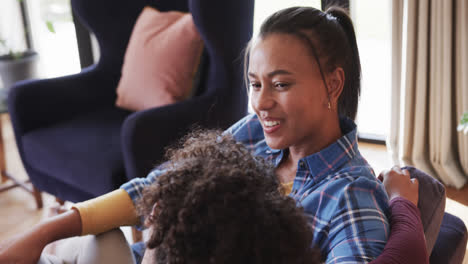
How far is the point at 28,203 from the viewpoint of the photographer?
231cm

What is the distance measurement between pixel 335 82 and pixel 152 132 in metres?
0.84

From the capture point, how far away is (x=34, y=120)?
2033 millimetres

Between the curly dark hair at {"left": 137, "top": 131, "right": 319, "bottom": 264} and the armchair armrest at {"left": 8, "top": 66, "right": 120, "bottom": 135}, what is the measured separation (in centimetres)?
157

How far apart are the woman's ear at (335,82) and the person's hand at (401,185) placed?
0.70 feet

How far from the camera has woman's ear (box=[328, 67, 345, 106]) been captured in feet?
3.22

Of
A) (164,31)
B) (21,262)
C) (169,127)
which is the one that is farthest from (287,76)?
(164,31)

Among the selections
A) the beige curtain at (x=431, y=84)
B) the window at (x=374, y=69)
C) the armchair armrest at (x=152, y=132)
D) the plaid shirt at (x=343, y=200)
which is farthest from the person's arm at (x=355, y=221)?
the window at (x=374, y=69)

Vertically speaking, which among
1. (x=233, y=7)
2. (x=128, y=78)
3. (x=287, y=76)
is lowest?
(x=128, y=78)

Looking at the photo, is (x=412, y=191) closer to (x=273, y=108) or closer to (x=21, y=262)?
(x=273, y=108)

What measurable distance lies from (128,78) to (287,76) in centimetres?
124

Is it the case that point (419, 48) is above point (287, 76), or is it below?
below

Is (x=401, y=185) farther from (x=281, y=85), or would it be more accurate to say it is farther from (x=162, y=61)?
(x=162, y=61)

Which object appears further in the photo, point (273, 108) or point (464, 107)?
point (464, 107)

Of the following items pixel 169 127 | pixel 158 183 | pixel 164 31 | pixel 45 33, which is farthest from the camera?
pixel 45 33
